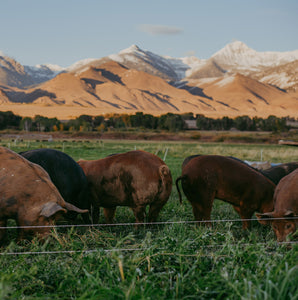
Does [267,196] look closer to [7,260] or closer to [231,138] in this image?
[7,260]

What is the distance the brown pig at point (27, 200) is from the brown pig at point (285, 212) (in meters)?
2.91

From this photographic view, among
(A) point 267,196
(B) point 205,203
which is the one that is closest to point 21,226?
(B) point 205,203

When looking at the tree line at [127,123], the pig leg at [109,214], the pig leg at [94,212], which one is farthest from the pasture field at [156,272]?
the tree line at [127,123]

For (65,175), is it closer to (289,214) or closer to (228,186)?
(228,186)

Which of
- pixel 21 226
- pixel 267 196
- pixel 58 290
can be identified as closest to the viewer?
pixel 58 290

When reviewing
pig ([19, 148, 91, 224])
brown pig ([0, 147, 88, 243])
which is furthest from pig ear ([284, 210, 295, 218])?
pig ([19, 148, 91, 224])

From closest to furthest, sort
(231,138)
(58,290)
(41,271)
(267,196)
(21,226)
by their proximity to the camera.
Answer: (58,290) → (41,271) → (21,226) → (267,196) → (231,138)

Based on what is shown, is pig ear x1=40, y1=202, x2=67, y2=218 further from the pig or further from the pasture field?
the pig

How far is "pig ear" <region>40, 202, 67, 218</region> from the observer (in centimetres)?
496

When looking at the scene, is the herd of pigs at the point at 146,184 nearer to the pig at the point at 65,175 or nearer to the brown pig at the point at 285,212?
the pig at the point at 65,175

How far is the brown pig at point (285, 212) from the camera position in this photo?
539 cm

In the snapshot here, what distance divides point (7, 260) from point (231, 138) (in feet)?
186

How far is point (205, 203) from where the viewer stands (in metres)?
7.31

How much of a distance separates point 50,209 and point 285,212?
3438 millimetres
